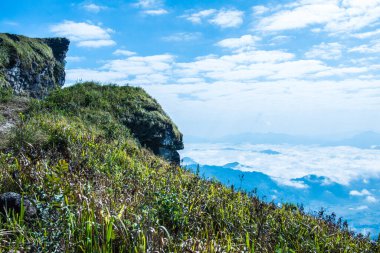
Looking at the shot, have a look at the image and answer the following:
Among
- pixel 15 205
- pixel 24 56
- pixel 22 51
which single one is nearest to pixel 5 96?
pixel 24 56

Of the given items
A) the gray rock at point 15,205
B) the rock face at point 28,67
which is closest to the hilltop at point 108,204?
the gray rock at point 15,205

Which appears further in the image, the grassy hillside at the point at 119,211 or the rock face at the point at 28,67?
the rock face at the point at 28,67

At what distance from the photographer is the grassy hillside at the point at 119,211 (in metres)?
5.22

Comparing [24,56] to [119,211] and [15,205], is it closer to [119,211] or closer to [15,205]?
[15,205]

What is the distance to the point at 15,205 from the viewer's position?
235 inches

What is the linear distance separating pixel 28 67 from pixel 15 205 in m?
19.9

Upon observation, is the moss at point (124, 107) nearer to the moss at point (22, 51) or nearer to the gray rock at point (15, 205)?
the moss at point (22, 51)

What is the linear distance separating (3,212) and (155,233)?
2.86 meters

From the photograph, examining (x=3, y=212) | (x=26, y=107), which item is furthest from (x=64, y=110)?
(x=3, y=212)

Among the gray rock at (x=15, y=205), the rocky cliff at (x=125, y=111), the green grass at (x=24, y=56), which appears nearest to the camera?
the gray rock at (x=15, y=205)

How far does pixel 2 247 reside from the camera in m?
4.95

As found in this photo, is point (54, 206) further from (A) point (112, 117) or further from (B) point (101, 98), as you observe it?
(B) point (101, 98)

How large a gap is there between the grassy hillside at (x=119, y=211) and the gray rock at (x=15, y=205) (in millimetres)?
122

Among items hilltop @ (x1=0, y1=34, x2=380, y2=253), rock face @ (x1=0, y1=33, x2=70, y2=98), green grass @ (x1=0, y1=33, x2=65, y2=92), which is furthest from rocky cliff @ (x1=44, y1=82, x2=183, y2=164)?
green grass @ (x1=0, y1=33, x2=65, y2=92)
